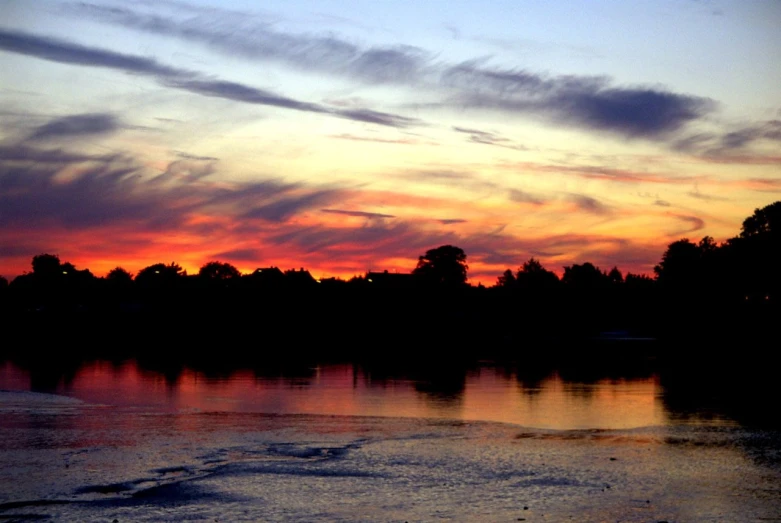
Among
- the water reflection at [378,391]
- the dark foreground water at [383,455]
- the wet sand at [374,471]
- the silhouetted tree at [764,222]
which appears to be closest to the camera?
the wet sand at [374,471]

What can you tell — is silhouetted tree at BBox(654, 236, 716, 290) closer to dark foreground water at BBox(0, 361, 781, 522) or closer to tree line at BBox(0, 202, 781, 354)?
tree line at BBox(0, 202, 781, 354)

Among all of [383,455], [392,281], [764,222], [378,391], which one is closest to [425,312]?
[392,281]

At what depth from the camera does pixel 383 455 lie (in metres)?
24.5

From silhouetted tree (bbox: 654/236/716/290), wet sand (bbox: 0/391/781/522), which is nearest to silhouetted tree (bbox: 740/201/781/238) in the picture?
silhouetted tree (bbox: 654/236/716/290)

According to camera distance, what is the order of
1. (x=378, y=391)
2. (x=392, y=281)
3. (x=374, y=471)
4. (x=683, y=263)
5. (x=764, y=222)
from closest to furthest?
1. (x=374, y=471)
2. (x=378, y=391)
3. (x=764, y=222)
4. (x=683, y=263)
5. (x=392, y=281)

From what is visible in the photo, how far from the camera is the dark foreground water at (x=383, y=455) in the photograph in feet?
59.4

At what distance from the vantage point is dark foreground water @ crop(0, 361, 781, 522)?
1811cm

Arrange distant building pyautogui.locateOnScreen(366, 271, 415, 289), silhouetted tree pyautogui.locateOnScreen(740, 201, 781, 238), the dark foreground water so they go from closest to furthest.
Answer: the dark foreground water → silhouetted tree pyautogui.locateOnScreen(740, 201, 781, 238) → distant building pyautogui.locateOnScreen(366, 271, 415, 289)

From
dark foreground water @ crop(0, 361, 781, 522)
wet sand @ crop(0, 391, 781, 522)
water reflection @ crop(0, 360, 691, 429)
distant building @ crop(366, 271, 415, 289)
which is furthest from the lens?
distant building @ crop(366, 271, 415, 289)

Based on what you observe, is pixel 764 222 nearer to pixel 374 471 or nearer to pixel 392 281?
pixel 392 281

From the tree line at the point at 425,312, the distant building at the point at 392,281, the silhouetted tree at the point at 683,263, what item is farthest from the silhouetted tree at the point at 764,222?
the distant building at the point at 392,281

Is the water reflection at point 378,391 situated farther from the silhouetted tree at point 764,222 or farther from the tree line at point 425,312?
the silhouetted tree at point 764,222

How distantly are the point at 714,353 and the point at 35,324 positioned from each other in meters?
105

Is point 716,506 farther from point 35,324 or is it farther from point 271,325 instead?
point 35,324
